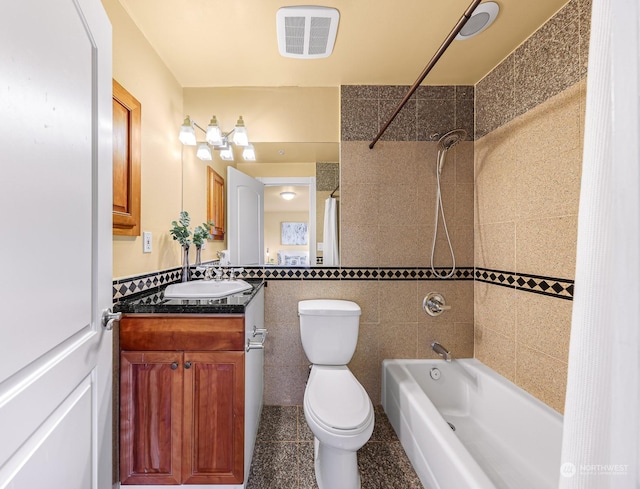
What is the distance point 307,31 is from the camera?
4.70ft

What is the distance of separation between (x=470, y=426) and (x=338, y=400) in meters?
0.93

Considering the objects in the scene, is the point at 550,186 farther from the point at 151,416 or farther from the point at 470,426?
the point at 151,416

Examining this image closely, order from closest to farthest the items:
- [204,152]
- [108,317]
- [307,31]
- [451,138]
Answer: [108,317], [307,31], [451,138], [204,152]

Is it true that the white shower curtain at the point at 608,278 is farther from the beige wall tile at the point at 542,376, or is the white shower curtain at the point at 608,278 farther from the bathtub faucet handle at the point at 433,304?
the bathtub faucet handle at the point at 433,304

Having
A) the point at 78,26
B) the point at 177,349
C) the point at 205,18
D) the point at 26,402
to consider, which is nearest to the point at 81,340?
the point at 26,402

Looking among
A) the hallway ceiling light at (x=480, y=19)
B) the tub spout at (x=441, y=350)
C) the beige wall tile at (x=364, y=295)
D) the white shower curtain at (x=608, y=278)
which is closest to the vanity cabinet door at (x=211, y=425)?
the beige wall tile at (x=364, y=295)

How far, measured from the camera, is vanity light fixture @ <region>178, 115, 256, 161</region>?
5.90 ft

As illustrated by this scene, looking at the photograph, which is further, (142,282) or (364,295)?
(364,295)

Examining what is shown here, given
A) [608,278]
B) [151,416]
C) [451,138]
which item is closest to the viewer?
[608,278]

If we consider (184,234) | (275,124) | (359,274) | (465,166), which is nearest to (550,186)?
(465,166)

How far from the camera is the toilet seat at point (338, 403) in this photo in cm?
121

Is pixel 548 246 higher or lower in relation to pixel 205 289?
higher

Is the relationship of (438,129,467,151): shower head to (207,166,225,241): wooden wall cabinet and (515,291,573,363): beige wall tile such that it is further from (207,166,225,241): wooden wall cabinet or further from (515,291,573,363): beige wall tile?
(207,166,225,241): wooden wall cabinet

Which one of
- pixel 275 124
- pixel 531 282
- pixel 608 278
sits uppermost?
pixel 275 124
